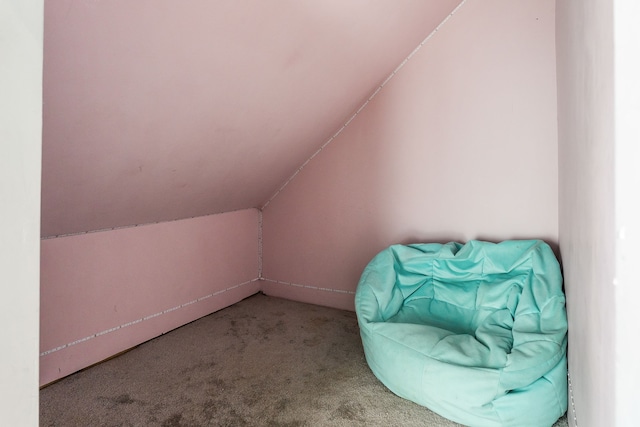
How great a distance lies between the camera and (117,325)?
7.38 ft

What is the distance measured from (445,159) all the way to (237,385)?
69.4 inches

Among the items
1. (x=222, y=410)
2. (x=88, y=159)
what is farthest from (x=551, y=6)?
(x=222, y=410)

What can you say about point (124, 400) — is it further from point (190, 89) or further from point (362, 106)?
point (362, 106)

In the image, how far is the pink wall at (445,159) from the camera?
2.20 m

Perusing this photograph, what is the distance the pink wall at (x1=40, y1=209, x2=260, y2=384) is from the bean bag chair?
1215mm

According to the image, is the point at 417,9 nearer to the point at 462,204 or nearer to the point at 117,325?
the point at 462,204

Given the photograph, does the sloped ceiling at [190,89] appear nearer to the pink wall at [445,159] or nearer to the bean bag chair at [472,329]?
the pink wall at [445,159]

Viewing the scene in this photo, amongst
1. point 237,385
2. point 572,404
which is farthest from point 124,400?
point 572,404

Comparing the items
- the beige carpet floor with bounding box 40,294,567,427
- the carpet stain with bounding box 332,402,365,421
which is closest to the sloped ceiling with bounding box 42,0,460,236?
the beige carpet floor with bounding box 40,294,567,427

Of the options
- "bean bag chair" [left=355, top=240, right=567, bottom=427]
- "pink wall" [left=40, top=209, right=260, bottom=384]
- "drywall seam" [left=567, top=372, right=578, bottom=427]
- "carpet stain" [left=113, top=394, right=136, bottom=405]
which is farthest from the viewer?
"pink wall" [left=40, top=209, right=260, bottom=384]

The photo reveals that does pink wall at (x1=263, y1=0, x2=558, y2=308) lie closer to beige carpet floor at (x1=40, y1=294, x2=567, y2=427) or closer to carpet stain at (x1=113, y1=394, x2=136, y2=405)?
beige carpet floor at (x1=40, y1=294, x2=567, y2=427)

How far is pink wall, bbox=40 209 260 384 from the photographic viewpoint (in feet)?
6.47

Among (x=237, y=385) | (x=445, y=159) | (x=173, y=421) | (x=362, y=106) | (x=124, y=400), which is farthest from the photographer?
(x=362, y=106)

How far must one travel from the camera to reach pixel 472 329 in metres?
2.02
